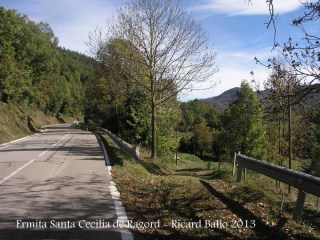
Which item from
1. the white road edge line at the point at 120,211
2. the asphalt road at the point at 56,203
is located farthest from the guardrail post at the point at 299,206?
the asphalt road at the point at 56,203

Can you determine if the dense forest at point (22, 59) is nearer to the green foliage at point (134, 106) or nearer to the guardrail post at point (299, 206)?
the green foliage at point (134, 106)

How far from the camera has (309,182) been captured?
24.6ft

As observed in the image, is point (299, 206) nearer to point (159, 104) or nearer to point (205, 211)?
point (205, 211)

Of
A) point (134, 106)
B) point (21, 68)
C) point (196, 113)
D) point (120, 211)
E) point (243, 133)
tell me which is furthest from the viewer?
point (196, 113)

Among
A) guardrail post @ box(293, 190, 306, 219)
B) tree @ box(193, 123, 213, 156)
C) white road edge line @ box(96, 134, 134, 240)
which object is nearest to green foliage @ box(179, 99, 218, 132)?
tree @ box(193, 123, 213, 156)

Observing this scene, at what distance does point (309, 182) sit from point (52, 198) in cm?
507

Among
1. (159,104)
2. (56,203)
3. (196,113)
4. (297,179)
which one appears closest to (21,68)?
(159,104)

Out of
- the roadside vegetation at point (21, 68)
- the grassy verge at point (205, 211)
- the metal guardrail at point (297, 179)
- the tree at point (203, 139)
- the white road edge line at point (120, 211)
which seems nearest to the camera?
the white road edge line at point (120, 211)

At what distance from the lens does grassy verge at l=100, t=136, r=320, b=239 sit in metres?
6.57

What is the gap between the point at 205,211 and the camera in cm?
796

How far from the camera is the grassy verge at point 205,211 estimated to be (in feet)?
21.5

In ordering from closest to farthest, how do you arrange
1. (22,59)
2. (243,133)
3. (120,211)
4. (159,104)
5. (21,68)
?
(120,211), (159,104), (243,133), (21,68), (22,59)

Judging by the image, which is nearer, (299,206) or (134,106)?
(299,206)

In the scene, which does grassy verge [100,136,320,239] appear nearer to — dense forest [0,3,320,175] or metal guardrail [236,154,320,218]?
metal guardrail [236,154,320,218]
